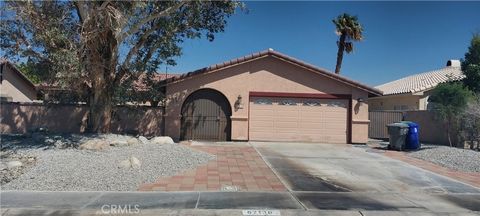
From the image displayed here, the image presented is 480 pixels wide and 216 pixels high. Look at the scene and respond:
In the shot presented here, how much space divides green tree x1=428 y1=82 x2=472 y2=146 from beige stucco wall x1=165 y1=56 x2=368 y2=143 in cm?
326

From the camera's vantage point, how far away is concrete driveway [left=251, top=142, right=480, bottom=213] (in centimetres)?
810

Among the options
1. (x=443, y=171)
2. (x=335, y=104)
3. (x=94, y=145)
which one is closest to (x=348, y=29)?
(x=335, y=104)

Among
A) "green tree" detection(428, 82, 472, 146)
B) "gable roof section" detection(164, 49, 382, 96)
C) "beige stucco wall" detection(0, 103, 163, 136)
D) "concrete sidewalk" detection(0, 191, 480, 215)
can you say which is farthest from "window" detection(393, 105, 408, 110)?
"concrete sidewalk" detection(0, 191, 480, 215)

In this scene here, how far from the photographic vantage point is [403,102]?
2767cm

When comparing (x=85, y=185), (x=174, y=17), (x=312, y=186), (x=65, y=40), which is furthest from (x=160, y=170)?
(x=174, y=17)

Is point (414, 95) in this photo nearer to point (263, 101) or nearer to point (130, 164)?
point (263, 101)

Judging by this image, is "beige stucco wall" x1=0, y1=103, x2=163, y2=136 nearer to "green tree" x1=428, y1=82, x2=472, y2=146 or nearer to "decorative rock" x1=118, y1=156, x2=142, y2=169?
"decorative rock" x1=118, y1=156, x2=142, y2=169

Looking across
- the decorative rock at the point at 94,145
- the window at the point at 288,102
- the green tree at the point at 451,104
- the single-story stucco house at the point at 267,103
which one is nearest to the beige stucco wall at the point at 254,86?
the single-story stucco house at the point at 267,103

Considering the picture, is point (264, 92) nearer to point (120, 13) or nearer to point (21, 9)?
point (120, 13)

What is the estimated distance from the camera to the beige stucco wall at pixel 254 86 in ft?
61.6

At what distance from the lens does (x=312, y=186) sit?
31.4 ft

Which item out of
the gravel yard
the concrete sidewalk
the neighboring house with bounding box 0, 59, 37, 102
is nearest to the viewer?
the concrete sidewalk

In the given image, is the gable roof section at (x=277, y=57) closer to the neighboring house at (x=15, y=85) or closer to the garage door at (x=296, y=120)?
the garage door at (x=296, y=120)

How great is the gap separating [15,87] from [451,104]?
79.4 ft
